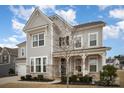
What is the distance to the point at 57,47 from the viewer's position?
47.2 ft

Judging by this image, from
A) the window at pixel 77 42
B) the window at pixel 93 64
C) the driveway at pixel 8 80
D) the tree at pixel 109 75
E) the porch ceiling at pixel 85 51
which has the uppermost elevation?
the window at pixel 77 42

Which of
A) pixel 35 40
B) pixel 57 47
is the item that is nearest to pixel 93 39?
pixel 57 47

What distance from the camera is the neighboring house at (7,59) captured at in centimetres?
1292

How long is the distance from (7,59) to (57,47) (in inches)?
101

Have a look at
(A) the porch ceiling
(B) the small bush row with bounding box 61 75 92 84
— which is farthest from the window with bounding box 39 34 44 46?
(B) the small bush row with bounding box 61 75 92 84

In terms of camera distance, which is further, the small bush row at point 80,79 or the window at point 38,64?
the window at point 38,64

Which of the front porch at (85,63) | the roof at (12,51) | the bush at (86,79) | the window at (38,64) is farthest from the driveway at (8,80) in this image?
the bush at (86,79)

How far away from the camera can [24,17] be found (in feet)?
43.1

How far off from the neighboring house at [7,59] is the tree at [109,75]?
170 inches

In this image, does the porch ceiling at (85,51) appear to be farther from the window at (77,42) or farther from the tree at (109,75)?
the tree at (109,75)

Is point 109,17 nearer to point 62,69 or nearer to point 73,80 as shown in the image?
point 73,80

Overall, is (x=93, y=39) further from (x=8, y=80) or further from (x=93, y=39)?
(x=8, y=80)

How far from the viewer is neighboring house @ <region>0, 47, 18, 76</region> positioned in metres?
12.9
